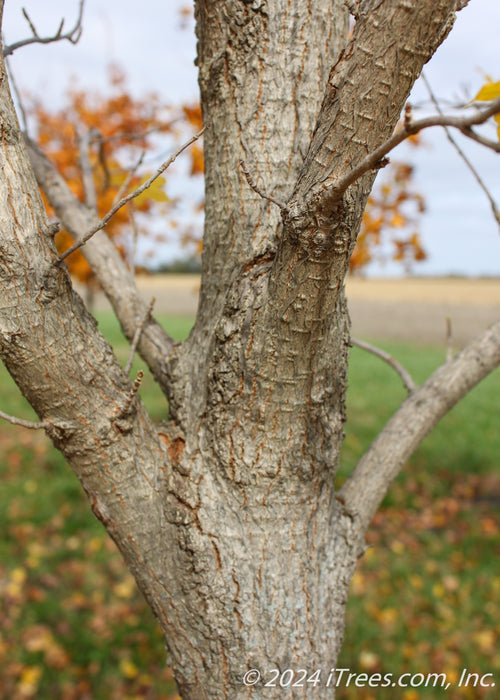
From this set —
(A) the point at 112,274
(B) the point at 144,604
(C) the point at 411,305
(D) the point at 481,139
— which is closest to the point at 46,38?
(A) the point at 112,274

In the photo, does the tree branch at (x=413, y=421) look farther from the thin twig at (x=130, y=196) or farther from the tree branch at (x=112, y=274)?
the thin twig at (x=130, y=196)

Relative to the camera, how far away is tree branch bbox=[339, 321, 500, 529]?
138 cm

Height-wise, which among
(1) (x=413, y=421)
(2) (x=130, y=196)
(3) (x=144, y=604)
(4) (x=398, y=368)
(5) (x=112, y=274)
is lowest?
(3) (x=144, y=604)

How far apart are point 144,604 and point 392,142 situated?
360 centimetres

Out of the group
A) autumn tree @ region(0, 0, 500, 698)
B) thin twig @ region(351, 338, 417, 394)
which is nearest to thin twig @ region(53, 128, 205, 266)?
autumn tree @ region(0, 0, 500, 698)

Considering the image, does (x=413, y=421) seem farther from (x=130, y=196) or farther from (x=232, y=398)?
(x=130, y=196)

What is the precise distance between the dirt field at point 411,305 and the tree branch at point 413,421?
14.8 meters

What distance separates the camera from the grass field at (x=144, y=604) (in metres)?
3.02

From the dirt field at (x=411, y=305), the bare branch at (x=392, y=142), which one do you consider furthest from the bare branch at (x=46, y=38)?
the dirt field at (x=411, y=305)

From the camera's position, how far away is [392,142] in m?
0.66

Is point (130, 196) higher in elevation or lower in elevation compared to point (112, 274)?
higher

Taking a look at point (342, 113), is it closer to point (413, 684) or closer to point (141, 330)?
point (141, 330)

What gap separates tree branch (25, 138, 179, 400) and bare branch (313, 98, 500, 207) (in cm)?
72

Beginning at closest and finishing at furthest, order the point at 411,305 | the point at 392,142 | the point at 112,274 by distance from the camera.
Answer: the point at 392,142
the point at 112,274
the point at 411,305
